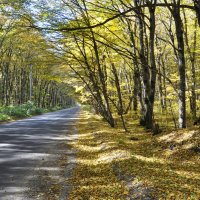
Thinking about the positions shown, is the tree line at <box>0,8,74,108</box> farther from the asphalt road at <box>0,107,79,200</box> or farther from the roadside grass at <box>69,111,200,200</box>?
the roadside grass at <box>69,111,200,200</box>

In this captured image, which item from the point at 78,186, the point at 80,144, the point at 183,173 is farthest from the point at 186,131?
the point at 78,186

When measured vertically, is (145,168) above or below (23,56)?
below

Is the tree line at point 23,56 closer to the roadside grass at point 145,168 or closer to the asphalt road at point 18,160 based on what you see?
the asphalt road at point 18,160

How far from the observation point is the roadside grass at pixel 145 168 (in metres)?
6.44

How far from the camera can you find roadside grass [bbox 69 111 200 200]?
6441 millimetres

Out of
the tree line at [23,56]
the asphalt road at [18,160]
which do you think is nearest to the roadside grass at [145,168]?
the asphalt road at [18,160]

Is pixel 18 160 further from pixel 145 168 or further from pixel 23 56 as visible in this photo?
pixel 23 56

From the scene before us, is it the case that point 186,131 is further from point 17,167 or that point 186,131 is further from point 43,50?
point 43,50

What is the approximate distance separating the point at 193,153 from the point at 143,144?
309 centimetres

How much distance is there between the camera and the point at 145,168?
809 centimetres

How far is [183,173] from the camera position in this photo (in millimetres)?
7809

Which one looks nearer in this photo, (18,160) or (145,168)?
(145,168)

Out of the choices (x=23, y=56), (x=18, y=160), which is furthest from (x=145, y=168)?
(x=23, y=56)

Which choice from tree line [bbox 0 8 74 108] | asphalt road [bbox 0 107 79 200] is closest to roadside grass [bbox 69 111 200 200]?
asphalt road [bbox 0 107 79 200]
